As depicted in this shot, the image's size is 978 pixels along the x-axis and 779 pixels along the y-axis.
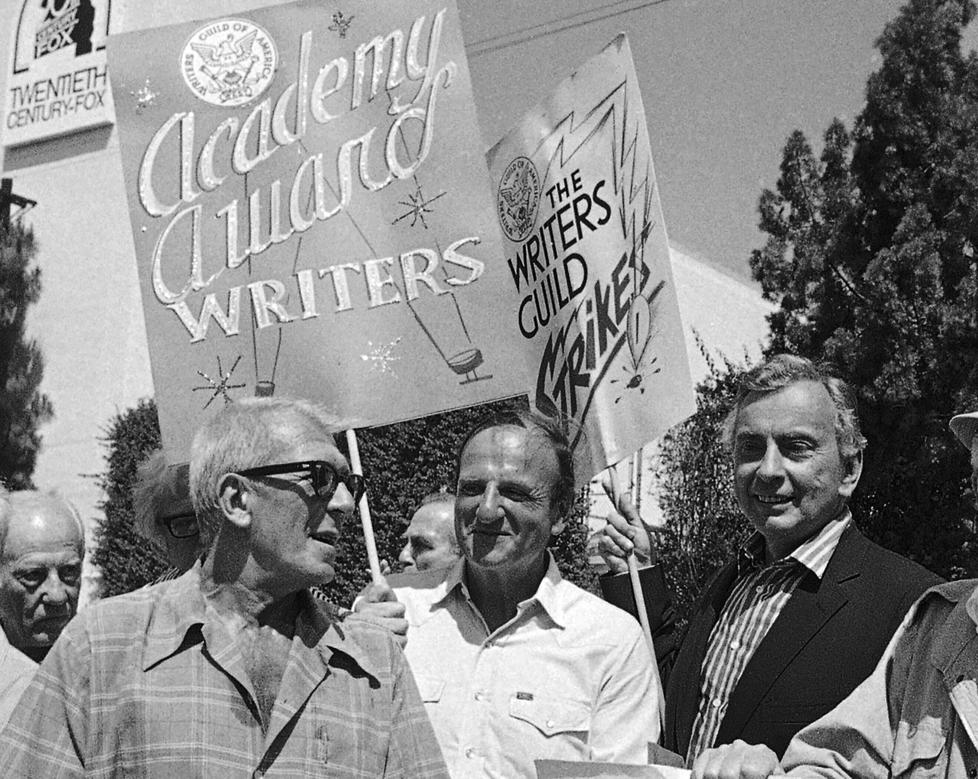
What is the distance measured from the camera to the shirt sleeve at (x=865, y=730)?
8.75 ft

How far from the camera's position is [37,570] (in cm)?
416

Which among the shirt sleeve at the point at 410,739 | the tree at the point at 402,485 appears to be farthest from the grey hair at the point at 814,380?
the tree at the point at 402,485

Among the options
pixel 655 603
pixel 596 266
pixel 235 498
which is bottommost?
pixel 655 603

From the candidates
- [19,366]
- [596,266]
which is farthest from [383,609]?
[19,366]

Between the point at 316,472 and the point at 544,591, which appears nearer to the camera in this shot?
the point at 316,472

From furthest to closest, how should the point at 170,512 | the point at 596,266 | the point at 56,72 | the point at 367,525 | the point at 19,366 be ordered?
the point at 56,72
the point at 19,366
the point at 596,266
the point at 170,512
the point at 367,525

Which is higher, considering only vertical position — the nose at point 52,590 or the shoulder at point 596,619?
the nose at point 52,590

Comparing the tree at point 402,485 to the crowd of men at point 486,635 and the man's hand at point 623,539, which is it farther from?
the crowd of men at point 486,635

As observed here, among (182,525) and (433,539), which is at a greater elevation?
(182,525)

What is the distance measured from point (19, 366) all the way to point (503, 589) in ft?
73.4

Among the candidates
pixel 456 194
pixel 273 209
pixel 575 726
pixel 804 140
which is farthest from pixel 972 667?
pixel 804 140

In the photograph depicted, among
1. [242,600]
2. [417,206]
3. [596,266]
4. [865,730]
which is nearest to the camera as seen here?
[865,730]

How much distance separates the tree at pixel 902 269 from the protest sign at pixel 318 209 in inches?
465

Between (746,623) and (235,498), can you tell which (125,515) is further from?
(235,498)
